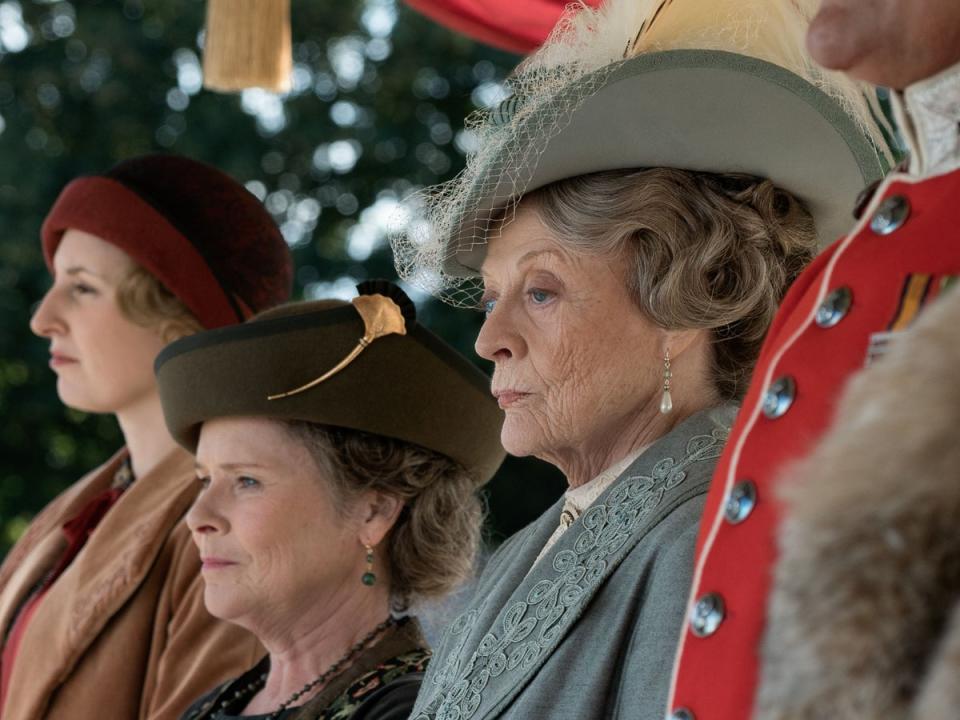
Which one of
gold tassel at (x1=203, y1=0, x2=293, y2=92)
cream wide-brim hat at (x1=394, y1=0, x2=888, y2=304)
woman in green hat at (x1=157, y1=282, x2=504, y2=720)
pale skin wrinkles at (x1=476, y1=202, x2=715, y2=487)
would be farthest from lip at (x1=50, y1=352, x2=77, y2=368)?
pale skin wrinkles at (x1=476, y1=202, x2=715, y2=487)

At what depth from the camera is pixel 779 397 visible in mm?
1473

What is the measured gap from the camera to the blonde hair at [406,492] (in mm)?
3033

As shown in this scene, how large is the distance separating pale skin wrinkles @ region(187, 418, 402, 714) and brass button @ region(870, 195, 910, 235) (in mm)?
1710

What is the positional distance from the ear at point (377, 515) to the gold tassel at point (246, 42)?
5.54ft

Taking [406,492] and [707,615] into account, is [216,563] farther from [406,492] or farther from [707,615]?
[707,615]

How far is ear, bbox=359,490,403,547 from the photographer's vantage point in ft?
9.98

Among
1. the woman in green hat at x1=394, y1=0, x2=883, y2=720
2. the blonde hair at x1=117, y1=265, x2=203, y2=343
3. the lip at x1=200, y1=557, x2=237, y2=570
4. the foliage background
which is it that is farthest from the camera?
the foliage background

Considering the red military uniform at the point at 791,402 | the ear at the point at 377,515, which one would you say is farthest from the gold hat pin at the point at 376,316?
the red military uniform at the point at 791,402

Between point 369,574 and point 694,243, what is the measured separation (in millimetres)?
1096

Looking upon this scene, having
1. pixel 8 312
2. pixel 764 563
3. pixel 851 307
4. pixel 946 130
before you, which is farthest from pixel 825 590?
pixel 8 312

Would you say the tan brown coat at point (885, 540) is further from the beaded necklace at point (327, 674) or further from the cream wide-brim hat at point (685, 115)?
the beaded necklace at point (327, 674)

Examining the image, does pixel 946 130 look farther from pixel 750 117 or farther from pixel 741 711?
pixel 750 117

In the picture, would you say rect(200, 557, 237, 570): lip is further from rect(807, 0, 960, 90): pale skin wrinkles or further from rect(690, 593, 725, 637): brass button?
rect(807, 0, 960, 90): pale skin wrinkles

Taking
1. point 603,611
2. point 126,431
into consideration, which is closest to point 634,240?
point 603,611
